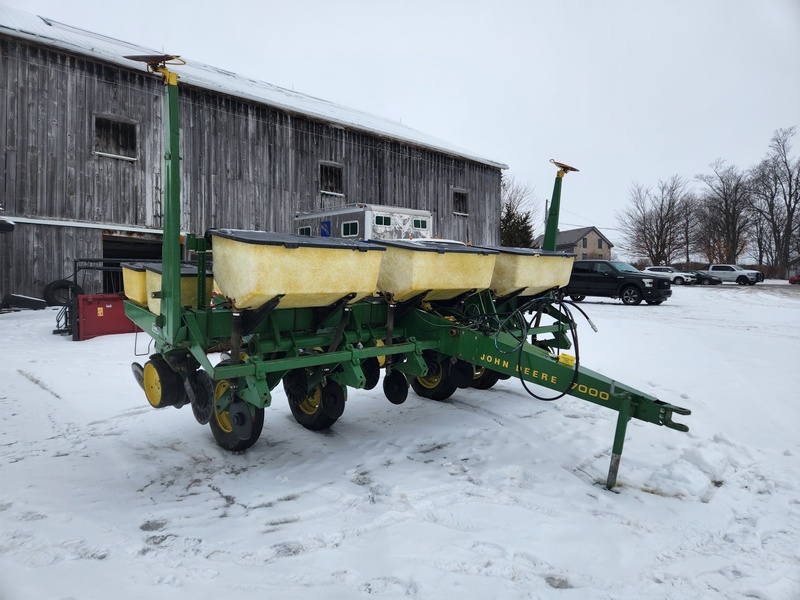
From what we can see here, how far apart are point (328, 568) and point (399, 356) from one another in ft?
7.78

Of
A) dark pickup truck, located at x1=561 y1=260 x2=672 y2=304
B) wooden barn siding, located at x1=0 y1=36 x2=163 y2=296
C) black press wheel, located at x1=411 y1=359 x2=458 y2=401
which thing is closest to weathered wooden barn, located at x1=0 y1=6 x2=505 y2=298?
wooden barn siding, located at x1=0 y1=36 x2=163 y2=296

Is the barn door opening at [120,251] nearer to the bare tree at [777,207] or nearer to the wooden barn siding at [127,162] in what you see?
the wooden barn siding at [127,162]

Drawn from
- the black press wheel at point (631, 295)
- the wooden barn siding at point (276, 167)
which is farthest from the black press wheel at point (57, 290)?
the black press wheel at point (631, 295)

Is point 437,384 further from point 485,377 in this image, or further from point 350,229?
point 350,229

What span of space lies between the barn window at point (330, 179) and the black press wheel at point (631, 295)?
1059 cm

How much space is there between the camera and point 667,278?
18109mm

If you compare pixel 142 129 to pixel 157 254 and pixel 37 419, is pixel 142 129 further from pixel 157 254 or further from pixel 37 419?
pixel 37 419

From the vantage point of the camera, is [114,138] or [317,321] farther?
[114,138]

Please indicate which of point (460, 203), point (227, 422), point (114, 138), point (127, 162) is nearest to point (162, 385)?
point (227, 422)

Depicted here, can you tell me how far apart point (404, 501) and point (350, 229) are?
33.4ft

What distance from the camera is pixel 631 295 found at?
59.2 ft

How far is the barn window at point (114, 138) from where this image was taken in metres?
13.4

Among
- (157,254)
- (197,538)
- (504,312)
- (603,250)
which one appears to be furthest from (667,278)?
(603,250)

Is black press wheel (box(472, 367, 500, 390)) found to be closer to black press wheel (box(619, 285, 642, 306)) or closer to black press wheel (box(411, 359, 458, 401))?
black press wheel (box(411, 359, 458, 401))
